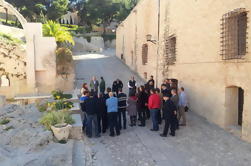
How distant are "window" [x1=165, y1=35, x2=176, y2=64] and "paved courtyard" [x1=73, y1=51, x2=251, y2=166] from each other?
5094 millimetres

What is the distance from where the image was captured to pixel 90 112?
8.79 m

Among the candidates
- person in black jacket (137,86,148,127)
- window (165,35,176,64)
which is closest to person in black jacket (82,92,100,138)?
person in black jacket (137,86,148,127)

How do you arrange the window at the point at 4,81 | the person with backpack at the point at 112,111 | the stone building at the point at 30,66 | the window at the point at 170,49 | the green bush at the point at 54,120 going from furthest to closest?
the window at the point at 4,81 < the stone building at the point at 30,66 < the window at the point at 170,49 < the person with backpack at the point at 112,111 < the green bush at the point at 54,120

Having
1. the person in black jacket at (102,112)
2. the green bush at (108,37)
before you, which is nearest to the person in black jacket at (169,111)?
the person in black jacket at (102,112)

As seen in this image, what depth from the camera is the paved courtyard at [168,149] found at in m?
7.04

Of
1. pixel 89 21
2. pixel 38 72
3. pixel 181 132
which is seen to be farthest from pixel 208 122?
pixel 89 21

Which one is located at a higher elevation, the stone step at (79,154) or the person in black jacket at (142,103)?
the person in black jacket at (142,103)

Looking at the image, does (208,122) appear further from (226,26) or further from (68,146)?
(68,146)

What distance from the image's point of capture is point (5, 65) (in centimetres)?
1655

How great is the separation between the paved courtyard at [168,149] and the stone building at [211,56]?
2.72 feet

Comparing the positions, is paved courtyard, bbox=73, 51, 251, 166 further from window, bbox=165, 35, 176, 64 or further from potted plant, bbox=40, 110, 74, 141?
window, bbox=165, 35, 176, 64

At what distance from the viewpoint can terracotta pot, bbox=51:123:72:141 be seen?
7668mm

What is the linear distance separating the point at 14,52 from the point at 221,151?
14061 mm

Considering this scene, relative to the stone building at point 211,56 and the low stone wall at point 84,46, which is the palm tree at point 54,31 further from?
the low stone wall at point 84,46
